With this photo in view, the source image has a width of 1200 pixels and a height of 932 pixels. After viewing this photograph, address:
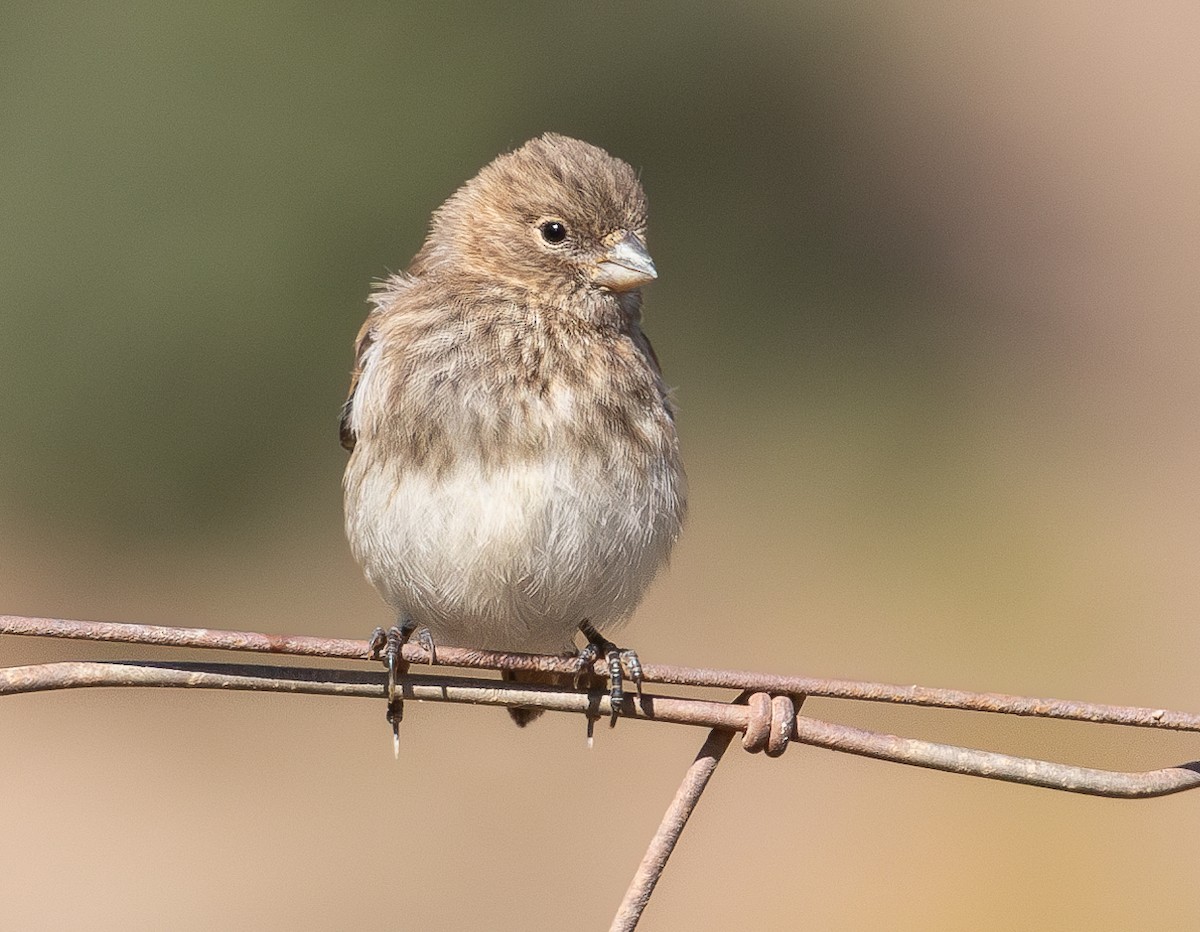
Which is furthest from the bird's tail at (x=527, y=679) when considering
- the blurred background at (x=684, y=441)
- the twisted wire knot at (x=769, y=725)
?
the blurred background at (x=684, y=441)

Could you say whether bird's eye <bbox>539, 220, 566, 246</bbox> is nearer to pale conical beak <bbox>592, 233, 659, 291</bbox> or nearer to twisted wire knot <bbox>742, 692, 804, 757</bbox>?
pale conical beak <bbox>592, 233, 659, 291</bbox>

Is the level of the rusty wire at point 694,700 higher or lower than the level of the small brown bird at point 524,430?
lower

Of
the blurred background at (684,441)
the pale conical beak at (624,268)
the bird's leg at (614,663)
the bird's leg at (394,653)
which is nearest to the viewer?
the bird's leg at (394,653)

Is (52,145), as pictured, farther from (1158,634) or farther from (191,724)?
(1158,634)

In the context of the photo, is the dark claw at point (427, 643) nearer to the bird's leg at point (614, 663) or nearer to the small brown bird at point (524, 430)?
the small brown bird at point (524, 430)

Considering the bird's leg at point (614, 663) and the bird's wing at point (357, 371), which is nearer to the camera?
the bird's leg at point (614, 663)

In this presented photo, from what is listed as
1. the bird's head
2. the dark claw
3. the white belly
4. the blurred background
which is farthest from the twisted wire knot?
the blurred background

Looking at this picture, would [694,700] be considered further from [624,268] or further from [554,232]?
[554,232]
